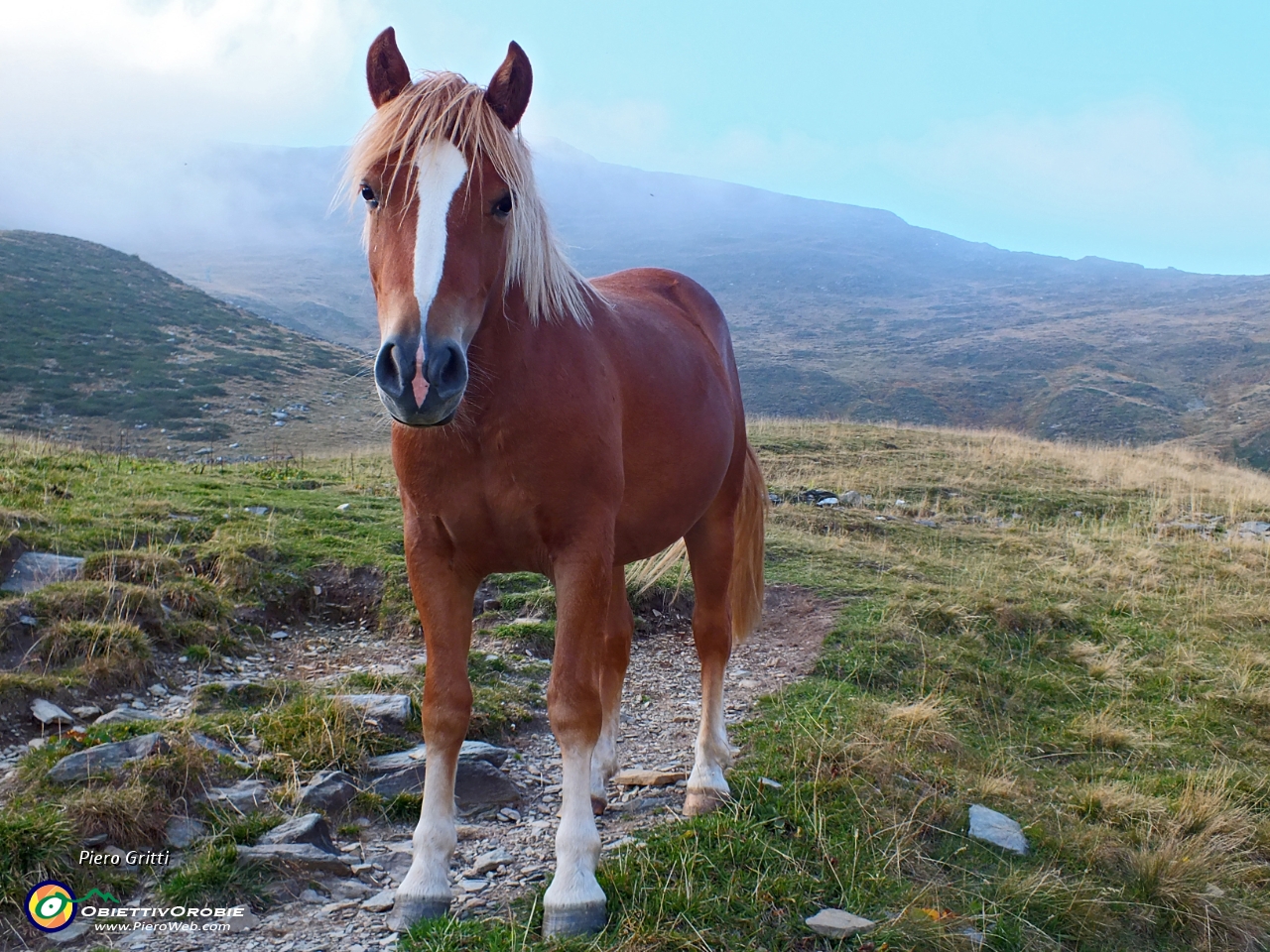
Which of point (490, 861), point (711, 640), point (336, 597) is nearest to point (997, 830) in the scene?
point (711, 640)

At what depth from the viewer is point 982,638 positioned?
262 inches

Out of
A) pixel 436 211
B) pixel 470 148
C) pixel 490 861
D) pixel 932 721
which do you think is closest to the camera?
pixel 436 211

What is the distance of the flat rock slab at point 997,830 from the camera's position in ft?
11.1

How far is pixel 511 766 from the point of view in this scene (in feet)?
13.7

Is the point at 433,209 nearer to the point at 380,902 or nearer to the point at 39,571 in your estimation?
the point at 380,902

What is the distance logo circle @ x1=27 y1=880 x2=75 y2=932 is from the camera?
8.76 ft

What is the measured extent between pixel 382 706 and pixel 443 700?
4.93 ft

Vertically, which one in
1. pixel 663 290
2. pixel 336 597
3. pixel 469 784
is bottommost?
pixel 336 597

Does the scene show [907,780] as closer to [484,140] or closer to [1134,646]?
[484,140]

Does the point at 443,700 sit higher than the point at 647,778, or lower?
higher

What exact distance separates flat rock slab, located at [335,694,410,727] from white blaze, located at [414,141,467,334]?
2508 mm

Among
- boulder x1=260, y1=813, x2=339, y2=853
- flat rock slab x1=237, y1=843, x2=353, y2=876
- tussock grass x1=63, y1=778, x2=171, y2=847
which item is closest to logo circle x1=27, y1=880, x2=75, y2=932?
tussock grass x1=63, y1=778, x2=171, y2=847

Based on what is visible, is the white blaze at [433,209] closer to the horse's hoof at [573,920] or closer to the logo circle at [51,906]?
the horse's hoof at [573,920]

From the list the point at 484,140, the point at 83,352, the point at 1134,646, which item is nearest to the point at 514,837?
the point at 484,140
